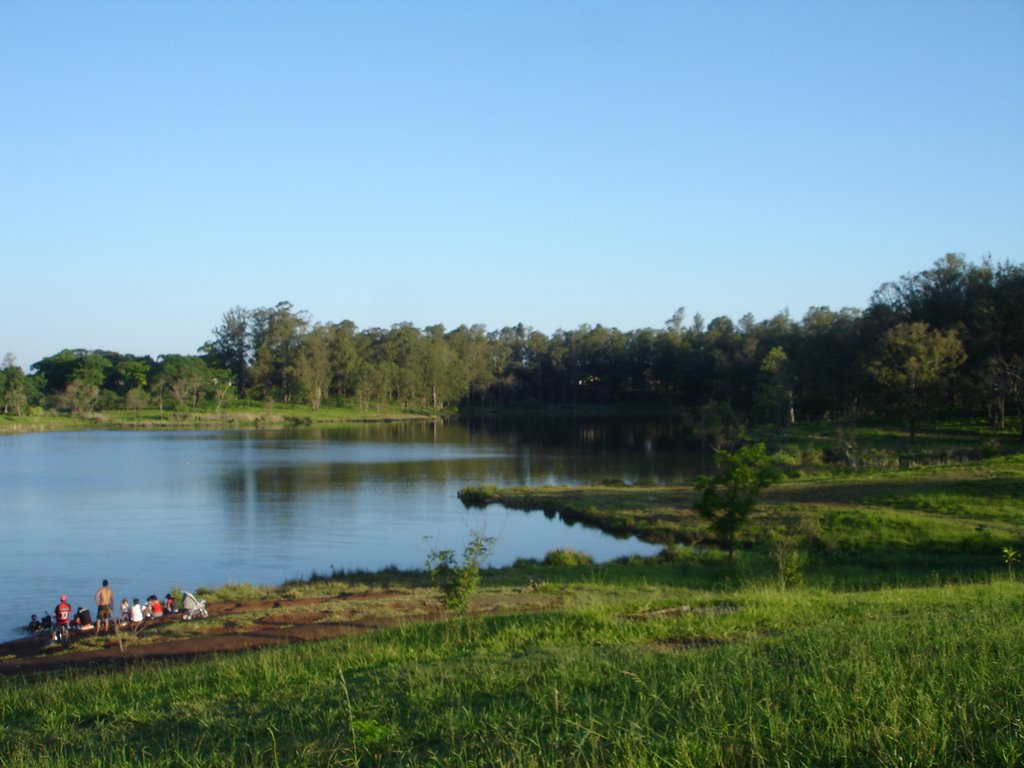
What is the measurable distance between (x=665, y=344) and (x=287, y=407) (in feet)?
193

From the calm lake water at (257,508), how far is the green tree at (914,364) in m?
14.9

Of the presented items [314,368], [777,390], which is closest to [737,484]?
[777,390]

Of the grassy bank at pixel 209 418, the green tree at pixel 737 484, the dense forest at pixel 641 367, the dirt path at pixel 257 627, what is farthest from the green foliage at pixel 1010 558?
the grassy bank at pixel 209 418

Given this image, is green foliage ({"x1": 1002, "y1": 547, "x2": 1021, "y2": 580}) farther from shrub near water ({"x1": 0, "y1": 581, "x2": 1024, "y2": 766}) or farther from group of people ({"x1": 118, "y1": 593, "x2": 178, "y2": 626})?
group of people ({"x1": 118, "y1": 593, "x2": 178, "y2": 626})

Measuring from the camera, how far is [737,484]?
24781 millimetres

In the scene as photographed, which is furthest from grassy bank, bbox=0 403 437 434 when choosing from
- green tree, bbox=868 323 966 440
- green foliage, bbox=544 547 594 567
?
green foliage, bbox=544 547 594 567

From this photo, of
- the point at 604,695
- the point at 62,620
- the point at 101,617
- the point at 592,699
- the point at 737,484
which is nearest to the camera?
the point at 592,699

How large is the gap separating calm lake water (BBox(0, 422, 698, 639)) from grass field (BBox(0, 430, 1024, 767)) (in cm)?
919

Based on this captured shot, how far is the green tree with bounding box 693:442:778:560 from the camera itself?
80.6 feet

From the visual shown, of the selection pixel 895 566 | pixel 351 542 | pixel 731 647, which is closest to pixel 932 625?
pixel 731 647

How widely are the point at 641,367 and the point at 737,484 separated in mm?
117269

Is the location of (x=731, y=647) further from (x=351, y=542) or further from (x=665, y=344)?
(x=665, y=344)

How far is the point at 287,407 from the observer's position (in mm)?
132375

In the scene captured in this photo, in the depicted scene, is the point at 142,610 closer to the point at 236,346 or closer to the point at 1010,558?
the point at 1010,558
